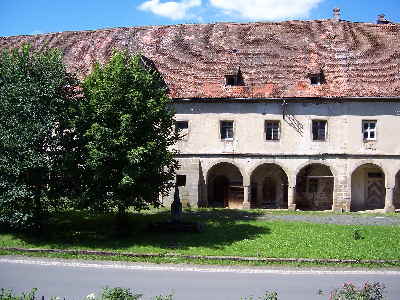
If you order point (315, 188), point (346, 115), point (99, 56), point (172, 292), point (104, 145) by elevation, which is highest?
point (99, 56)

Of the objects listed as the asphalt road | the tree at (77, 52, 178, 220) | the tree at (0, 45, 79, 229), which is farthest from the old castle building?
the asphalt road

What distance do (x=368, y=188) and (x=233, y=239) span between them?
14.1m

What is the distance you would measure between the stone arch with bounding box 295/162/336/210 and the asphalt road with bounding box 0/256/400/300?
14.9 metres

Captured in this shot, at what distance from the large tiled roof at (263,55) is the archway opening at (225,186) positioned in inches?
218

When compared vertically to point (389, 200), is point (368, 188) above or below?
above

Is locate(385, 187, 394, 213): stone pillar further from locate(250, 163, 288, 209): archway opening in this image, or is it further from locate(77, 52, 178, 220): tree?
locate(77, 52, 178, 220): tree

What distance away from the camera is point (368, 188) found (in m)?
32.0

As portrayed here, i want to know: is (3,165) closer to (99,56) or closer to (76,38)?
(99,56)

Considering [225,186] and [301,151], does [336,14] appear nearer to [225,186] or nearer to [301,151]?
[301,151]

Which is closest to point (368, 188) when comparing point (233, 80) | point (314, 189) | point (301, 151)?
point (314, 189)

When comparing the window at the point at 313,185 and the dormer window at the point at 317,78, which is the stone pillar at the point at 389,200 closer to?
the window at the point at 313,185

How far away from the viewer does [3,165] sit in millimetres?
21141

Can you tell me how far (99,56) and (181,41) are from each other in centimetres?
626

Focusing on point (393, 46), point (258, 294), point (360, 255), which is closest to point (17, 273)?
point (258, 294)
